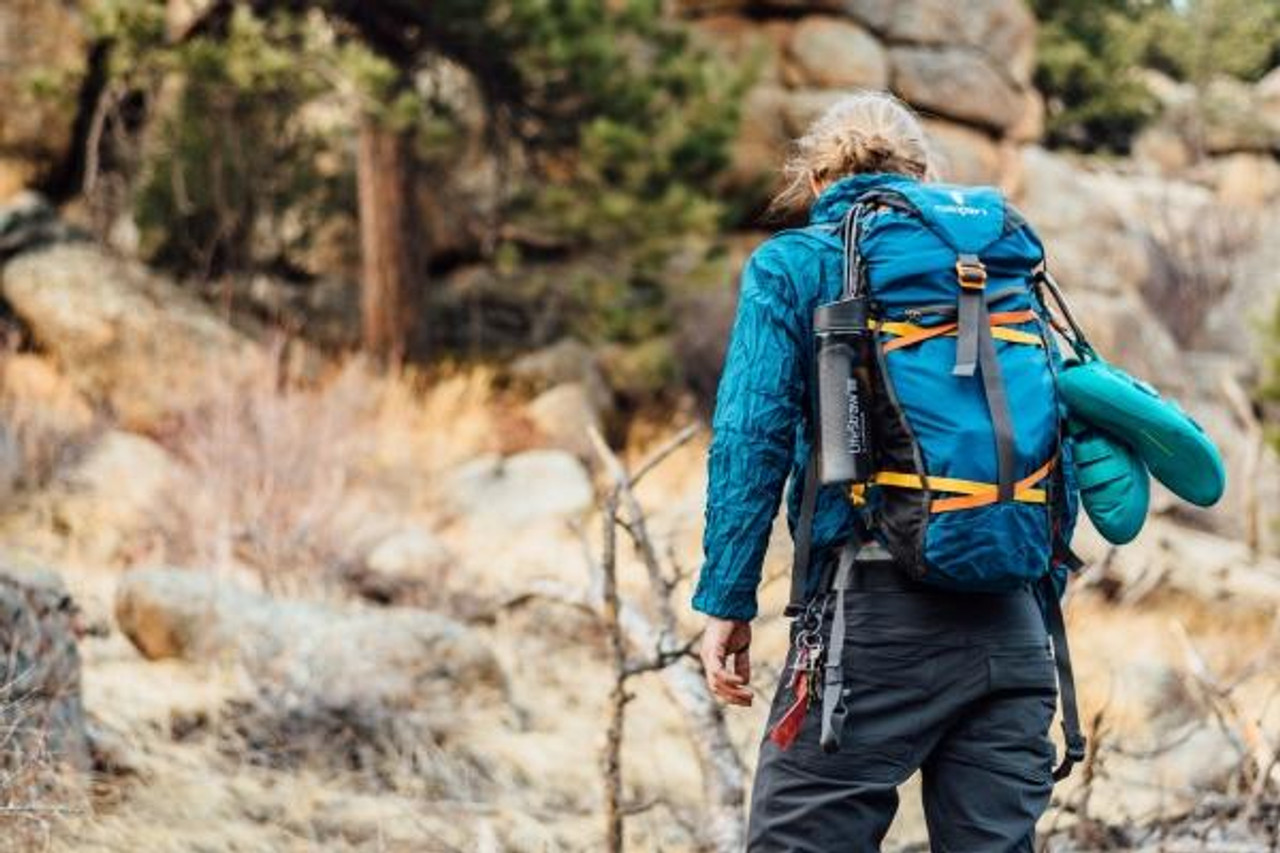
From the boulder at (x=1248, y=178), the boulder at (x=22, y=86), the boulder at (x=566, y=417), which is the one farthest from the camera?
the boulder at (x=1248, y=178)

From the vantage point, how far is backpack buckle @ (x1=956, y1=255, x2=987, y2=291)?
2303 mm

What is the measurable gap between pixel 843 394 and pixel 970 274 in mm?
265

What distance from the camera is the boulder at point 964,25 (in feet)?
53.1

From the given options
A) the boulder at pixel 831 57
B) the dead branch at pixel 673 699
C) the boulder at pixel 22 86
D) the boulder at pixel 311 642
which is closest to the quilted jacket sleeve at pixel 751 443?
the dead branch at pixel 673 699

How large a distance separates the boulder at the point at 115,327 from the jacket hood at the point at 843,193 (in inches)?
336

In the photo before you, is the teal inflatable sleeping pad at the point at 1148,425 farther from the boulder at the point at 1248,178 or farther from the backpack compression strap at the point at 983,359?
the boulder at the point at 1248,178

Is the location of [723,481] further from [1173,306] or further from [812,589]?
[1173,306]

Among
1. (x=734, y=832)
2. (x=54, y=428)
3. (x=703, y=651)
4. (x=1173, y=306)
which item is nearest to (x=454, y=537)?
(x=54, y=428)

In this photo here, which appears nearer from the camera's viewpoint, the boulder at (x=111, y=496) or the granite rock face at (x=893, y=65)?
the boulder at (x=111, y=496)

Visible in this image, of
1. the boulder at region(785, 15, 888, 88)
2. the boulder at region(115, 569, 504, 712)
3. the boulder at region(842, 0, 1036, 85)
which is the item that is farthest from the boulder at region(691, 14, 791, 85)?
the boulder at region(115, 569, 504, 712)

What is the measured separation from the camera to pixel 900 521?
2.29m

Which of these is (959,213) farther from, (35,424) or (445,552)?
(35,424)

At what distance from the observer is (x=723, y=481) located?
7.80 ft

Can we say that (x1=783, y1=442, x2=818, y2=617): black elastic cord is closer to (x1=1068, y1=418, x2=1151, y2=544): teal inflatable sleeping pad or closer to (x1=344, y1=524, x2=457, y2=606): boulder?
(x1=1068, y1=418, x2=1151, y2=544): teal inflatable sleeping pad
